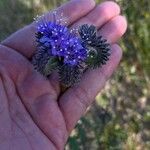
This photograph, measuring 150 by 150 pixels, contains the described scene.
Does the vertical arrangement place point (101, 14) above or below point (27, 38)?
below

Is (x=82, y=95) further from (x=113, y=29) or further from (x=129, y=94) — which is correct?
(x=129, y=94)

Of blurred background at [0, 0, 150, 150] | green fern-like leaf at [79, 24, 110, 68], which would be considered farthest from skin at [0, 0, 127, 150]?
blurred background at [0, 0, 150, 150]

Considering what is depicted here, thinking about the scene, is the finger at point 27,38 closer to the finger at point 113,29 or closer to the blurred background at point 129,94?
the finger at point 113,29

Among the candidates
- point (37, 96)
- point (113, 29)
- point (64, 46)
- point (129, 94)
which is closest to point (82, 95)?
point (37, 96)

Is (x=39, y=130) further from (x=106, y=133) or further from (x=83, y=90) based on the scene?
(x=106, y=133)

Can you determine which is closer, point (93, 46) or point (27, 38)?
point (93, 46)

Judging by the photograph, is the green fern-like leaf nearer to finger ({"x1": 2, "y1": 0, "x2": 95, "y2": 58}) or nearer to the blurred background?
finger ({"x1": 2, "y1": 0, "x2": 95, "y2": 58})

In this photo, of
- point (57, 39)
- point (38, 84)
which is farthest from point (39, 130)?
point (57, 39)

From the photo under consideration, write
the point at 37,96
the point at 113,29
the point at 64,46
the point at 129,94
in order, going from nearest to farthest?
the point at 64,46 < the point at 37,96 < the point at 113,29 < the point at 129,94
